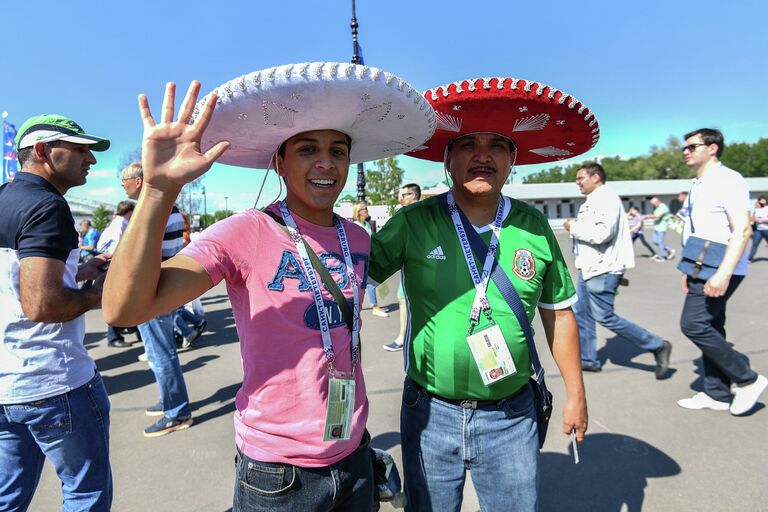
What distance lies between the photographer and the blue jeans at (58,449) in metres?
1.75

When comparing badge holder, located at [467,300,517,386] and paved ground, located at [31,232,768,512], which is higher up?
badge holder, located at [467,300,517,386]

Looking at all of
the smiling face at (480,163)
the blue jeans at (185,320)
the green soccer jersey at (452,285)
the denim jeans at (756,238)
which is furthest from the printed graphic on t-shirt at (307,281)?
the denim jeans at (756,238)

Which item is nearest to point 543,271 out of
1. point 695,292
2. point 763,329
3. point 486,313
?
point 486,313

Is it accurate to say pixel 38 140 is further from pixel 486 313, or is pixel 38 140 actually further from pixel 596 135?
pixel 596 135

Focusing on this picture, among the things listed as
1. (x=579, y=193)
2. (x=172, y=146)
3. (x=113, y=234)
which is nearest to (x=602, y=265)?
(x=172, y=146)

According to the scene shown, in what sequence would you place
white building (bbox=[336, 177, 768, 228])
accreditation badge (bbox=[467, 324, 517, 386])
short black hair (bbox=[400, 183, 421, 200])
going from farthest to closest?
white building (bbox=[336, 177, 768, 228])
short black hair (bbox=[400, 183, 421, 200])
accreditation badge (bbox=[467, 324, 517, 386])

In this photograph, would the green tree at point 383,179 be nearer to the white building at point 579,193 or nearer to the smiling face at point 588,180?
the white building at point 579,193

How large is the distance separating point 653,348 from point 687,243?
47.1 inches

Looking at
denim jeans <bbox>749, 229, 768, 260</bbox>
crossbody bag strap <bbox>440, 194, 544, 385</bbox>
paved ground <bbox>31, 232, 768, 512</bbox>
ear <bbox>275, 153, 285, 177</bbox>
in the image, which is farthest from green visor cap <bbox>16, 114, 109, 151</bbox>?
denim jeans <bbox>749, 229, 768, 260</bbox>

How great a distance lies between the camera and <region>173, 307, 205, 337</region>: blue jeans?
237 inches

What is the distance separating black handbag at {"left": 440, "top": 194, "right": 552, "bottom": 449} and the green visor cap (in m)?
1.68

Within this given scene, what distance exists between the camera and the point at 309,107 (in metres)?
1.36

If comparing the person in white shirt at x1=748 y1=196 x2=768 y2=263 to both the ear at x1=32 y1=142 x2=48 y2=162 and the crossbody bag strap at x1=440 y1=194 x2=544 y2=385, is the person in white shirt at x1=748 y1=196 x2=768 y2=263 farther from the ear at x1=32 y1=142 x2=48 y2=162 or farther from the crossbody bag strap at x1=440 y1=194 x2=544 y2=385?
the ear at x1=32 y1=142 x2=48 y2=162

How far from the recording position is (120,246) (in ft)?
3.28
